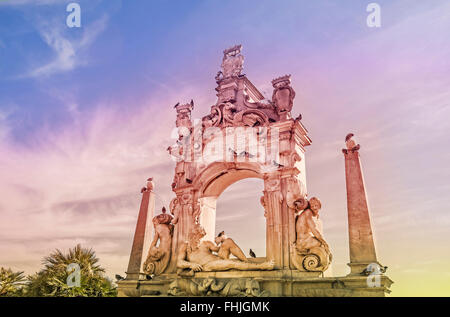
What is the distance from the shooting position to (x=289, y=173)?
12.0m

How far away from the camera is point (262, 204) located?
12102 millimetres

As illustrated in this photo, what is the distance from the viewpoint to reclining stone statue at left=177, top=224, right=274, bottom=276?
11.0m

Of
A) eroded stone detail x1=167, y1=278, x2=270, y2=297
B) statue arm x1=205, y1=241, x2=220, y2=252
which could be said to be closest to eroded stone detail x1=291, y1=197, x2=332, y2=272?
eroded stone detail x1=167, y1=278, x2=270, y2=297

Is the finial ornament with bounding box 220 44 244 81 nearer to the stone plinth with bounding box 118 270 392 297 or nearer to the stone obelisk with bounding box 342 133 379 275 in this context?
the stone obelisk with bounding box 342 133 379 275

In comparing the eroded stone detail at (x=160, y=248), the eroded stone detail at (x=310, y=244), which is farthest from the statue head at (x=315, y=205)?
the eroded stone detail at (x=160, y=248)

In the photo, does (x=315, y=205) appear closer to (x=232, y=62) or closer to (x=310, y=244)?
(x=310, y=244)

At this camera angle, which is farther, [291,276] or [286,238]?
[286,238]

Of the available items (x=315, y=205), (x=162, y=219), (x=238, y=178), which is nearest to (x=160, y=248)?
(x=162, y=219)

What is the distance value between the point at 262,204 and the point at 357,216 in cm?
327

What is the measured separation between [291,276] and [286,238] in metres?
1.22

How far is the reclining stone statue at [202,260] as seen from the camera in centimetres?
1104

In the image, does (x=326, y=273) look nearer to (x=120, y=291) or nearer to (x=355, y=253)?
(x=355, y=253)

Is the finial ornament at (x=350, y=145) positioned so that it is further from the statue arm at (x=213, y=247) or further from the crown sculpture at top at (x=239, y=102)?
the statue arm at (x=213, y=247)

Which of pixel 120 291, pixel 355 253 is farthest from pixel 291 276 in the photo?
pixel 120 291
